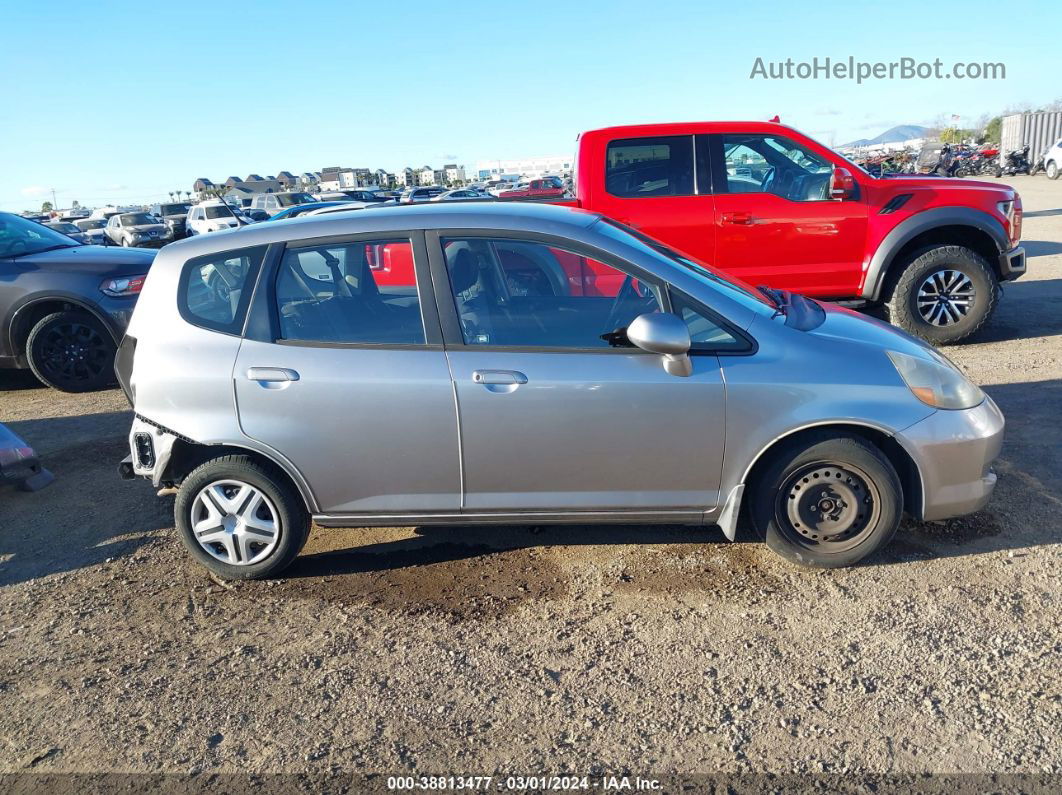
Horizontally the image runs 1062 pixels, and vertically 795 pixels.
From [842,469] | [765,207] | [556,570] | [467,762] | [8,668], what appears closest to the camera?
[467,762]

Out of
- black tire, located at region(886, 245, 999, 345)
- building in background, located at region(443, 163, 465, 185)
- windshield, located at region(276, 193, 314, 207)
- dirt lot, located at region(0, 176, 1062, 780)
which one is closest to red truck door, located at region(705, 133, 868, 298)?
black tire, located at region(886, 245, 999, 345)

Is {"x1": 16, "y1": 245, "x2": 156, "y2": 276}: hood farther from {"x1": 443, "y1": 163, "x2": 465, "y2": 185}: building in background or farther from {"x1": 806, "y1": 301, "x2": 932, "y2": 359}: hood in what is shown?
{"x1": 443, "y1": 163, "x2": 465, "y2": 185}: building in background

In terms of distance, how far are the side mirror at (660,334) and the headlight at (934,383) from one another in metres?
1.02

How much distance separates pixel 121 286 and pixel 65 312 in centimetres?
54

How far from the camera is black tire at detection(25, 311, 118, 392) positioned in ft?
23.5

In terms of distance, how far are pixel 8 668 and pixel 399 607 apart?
1604 mm

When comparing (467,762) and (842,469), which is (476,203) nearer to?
(842,469)

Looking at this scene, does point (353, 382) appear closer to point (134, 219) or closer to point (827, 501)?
point (827, 501)

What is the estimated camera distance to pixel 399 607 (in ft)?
11.7

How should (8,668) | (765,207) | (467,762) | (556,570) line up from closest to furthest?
(467,762) → (8,668) → (556,570) → (765,207)

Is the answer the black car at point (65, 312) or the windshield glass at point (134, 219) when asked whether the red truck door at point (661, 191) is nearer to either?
the black car at point (65, 312)

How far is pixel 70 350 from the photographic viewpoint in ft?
23.8

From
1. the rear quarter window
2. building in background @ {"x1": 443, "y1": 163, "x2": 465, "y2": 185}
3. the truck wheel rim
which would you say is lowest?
the truck wheel rim

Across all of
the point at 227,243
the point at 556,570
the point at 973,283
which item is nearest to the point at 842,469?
the point at 556,570
